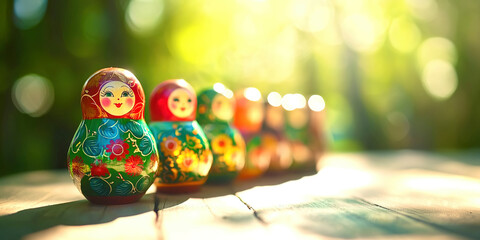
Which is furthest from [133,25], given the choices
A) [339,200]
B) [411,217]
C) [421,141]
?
[421,141]

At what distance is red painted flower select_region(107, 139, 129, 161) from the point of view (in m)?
2.38

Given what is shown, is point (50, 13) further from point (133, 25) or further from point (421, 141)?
point (421, 141)

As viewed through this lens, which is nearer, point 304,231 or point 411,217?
point 304,231

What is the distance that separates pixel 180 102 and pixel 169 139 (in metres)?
0.25

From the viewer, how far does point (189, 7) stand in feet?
23.3

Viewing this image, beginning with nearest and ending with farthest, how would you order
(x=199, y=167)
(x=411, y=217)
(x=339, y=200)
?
(x=411, y=217), (x=339, y=200), (x=199, y=167)

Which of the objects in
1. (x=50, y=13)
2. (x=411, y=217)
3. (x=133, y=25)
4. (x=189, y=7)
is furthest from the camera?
(x=189, y=7)

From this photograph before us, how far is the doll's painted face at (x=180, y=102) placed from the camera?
2906mm

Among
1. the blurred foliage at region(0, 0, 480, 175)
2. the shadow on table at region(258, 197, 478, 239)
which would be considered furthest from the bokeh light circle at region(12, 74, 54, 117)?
the shadow on table at region(258, 197, 478, 239)

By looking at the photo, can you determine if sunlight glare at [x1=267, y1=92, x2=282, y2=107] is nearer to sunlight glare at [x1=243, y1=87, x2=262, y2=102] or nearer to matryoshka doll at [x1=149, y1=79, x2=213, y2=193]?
sunlight glare at [x1=243, y1=87, x2=262, y2=102]

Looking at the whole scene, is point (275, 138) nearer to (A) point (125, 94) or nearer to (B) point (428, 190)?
(B) point (428, 190)

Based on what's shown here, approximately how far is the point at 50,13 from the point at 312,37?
5487 millimetres

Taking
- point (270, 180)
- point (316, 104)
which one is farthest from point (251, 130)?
point (316, 104)

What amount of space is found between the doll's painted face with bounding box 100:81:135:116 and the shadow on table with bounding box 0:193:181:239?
51 cm
